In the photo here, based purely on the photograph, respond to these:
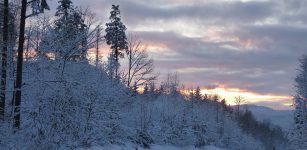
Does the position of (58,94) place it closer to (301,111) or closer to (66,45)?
(66,45)

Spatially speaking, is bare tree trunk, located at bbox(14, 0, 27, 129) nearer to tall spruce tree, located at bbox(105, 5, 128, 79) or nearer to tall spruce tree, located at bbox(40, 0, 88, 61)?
tall spruce tree, located at bbox(40, 0, 88, 61)

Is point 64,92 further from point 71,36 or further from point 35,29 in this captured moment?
point 35,29

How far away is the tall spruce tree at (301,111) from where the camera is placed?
190 ft

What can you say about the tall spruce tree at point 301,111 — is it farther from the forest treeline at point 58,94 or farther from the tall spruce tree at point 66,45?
the tall spruce tree at point 66,45

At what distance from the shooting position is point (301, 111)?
60.0m

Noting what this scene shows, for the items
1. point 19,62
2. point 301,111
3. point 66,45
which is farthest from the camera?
point 301,111

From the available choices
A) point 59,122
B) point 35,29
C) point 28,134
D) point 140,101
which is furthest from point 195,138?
point 28,134

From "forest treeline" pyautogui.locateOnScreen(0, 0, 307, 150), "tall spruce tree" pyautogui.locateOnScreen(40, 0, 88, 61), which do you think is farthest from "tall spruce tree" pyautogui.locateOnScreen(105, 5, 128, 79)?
"tall spruce tree" pyautogui.locateOnScreen(40, 0, 88, 61)

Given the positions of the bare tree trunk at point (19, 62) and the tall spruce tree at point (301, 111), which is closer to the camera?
the bare tree trunk at point (19, 62)

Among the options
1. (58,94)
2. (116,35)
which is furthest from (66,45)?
(116,35)

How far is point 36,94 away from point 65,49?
5.82m

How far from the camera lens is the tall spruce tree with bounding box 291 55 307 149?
57938mm

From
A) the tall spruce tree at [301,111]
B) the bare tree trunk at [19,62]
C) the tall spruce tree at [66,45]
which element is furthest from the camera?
the tall spruce tree at [301,111]

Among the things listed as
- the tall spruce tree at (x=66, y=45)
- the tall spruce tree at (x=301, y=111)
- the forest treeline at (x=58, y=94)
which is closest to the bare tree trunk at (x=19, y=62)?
the forest treeline at (x=58, y=94)
